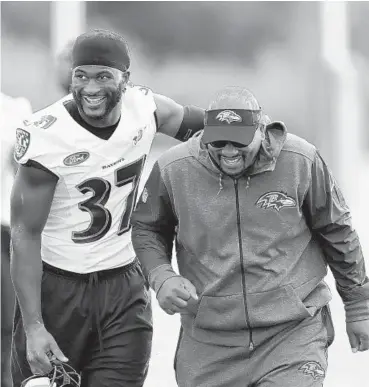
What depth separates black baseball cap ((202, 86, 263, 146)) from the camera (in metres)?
4.20

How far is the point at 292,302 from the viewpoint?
438cm

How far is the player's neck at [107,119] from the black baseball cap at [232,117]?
1.74 feet

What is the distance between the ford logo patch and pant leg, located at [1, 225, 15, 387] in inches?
66.0

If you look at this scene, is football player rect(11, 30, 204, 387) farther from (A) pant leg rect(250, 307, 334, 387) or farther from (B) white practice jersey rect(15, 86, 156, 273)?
(A) pant leg rect(250, 307, 334, 387)

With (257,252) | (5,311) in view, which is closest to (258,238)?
(257,252)

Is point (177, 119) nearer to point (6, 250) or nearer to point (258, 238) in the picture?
point (258, 238)

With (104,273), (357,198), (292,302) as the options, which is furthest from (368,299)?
(357,198)

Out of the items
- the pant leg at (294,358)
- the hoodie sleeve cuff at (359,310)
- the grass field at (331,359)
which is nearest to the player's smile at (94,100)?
the pant leg at (294,358)

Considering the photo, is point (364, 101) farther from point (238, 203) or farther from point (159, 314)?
point (238, 203)

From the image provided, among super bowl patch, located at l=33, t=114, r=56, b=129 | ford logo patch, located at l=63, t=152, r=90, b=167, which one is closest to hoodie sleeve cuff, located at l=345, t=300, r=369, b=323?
ford logo patch, located at l=63, t=152, r=90, b=167

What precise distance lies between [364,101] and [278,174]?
16.6 metres

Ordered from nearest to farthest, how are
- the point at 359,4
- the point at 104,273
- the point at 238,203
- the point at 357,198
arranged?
the point at 238,203 < the point at 104,273 < the point at 357,198 < the point at 359,4

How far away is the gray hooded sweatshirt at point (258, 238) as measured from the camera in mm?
4359

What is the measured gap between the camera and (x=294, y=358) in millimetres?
4359
